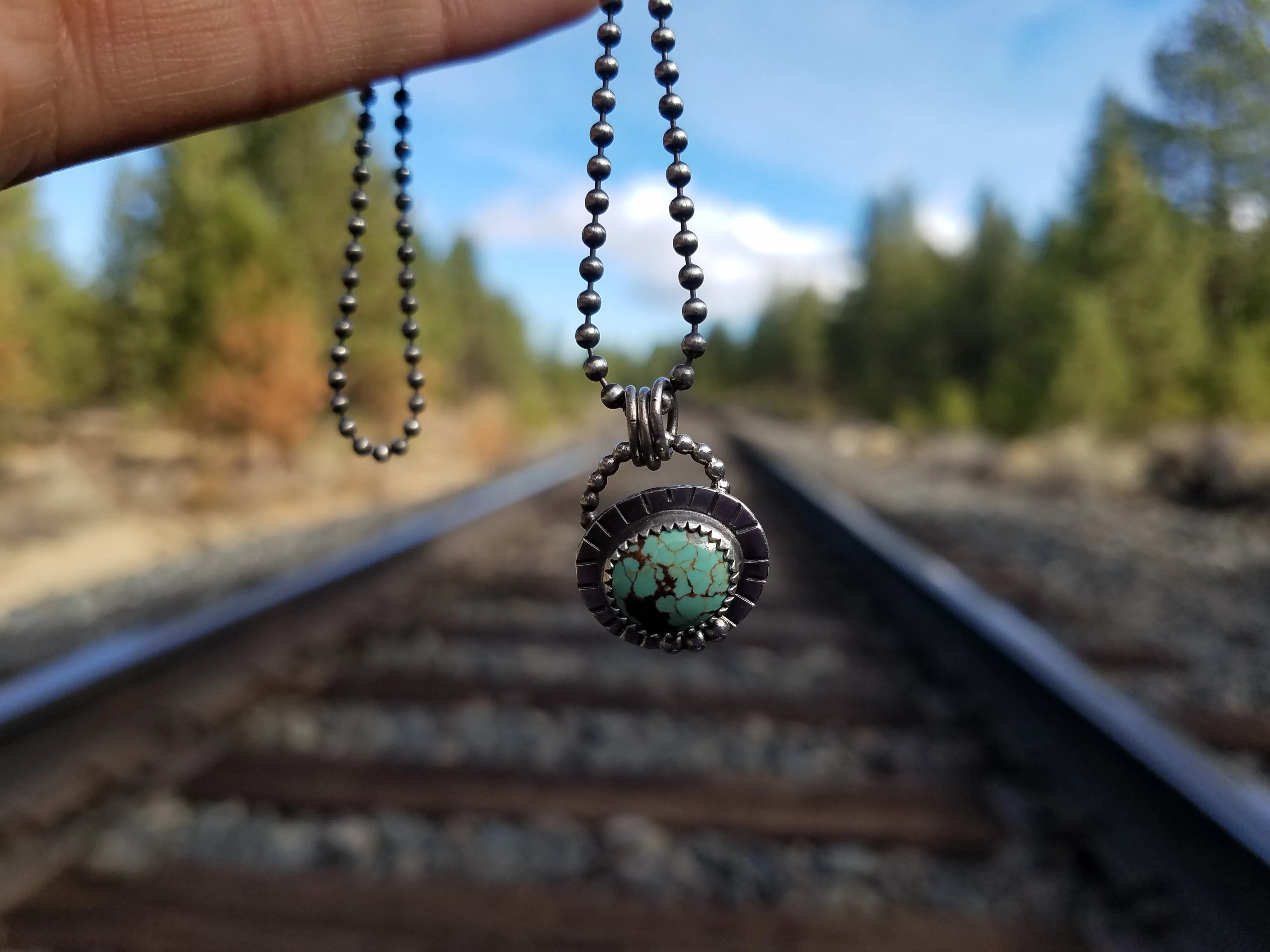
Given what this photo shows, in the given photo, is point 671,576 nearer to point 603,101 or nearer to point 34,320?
point 603,101

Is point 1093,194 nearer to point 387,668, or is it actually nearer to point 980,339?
point 387,668

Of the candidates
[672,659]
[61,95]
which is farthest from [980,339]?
[61,95]

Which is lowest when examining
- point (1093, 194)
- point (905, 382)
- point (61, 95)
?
point (905, 382)

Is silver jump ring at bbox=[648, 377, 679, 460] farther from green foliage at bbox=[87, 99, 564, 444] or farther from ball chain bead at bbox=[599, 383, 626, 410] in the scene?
green foliage at bbox=[87, 99, 564, 444]

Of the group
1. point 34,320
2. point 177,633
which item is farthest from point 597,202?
point 34,320

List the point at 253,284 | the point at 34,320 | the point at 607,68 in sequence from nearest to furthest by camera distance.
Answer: the point at 607,68 < the point at 253,284 < the point at 34,320
